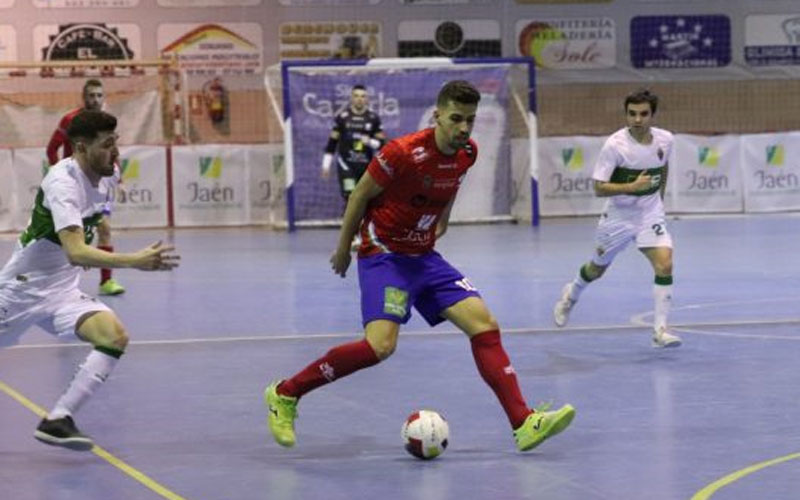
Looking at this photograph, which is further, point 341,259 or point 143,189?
point 143,189

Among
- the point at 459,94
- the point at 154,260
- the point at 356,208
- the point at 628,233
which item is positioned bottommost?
the point at 628,233

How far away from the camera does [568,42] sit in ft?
109

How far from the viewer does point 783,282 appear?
53.0 ft

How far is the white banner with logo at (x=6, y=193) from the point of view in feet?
84.0

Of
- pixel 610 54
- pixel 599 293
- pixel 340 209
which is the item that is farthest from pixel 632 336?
pixel 610 54

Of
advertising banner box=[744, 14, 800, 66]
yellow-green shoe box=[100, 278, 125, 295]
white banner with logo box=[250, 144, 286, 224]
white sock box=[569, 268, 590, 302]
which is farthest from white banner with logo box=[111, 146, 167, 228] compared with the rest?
white sock box=[569, 268, 590, 302]

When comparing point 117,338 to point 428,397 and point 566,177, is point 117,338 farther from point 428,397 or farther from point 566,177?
point 566,177

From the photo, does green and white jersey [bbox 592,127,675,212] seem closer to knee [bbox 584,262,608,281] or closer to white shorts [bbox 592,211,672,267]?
white shorts [bbox 592,211,672,267]

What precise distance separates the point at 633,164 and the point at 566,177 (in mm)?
14873

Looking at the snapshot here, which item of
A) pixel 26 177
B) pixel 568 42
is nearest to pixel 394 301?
pixel 26 177

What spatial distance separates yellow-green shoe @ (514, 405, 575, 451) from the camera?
7797mm

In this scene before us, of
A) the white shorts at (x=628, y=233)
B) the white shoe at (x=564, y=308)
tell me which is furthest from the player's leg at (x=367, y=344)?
the white shoe at (x=564, y=308)

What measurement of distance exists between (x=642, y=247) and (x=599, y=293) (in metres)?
3.59

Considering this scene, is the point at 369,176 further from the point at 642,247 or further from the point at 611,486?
the point at 642,247
